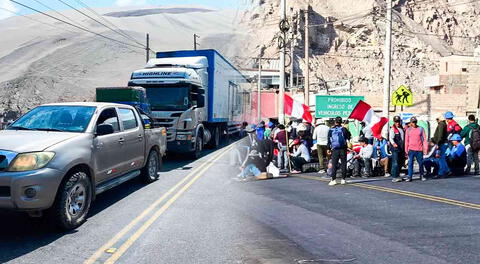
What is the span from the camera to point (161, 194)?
848 centimetres

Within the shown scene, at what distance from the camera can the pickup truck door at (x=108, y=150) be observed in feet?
21.9

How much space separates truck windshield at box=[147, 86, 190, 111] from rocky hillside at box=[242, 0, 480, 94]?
79463 mm

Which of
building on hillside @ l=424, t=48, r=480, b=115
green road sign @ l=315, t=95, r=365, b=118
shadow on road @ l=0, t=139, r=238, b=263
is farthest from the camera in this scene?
building on hillside @ l=424, t=48, r=480, b=115

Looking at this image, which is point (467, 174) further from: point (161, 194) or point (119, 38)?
point (119, 38)

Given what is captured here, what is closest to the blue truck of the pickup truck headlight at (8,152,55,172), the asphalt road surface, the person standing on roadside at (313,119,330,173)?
the person standing on roadside at (313,119,330,173)

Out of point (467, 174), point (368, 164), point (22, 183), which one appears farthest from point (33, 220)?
point (467, 174)

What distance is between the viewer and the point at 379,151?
1240 cm

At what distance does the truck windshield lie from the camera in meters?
14.2

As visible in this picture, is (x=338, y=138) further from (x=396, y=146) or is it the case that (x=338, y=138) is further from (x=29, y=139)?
(x=29, y=139)

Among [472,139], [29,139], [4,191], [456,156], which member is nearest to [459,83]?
[472,139]

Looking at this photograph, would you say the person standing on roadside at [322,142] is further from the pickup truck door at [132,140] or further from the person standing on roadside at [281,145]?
the pickup truck door at [132,140]

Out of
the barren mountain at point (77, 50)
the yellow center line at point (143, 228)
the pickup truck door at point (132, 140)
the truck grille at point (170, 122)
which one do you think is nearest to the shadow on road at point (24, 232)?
the pickup truck door at point (132, 140)

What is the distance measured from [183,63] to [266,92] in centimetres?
4964

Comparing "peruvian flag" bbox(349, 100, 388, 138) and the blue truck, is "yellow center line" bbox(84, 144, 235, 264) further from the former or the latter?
"peruvian flag" bbox(349, 100, 388, 138)
